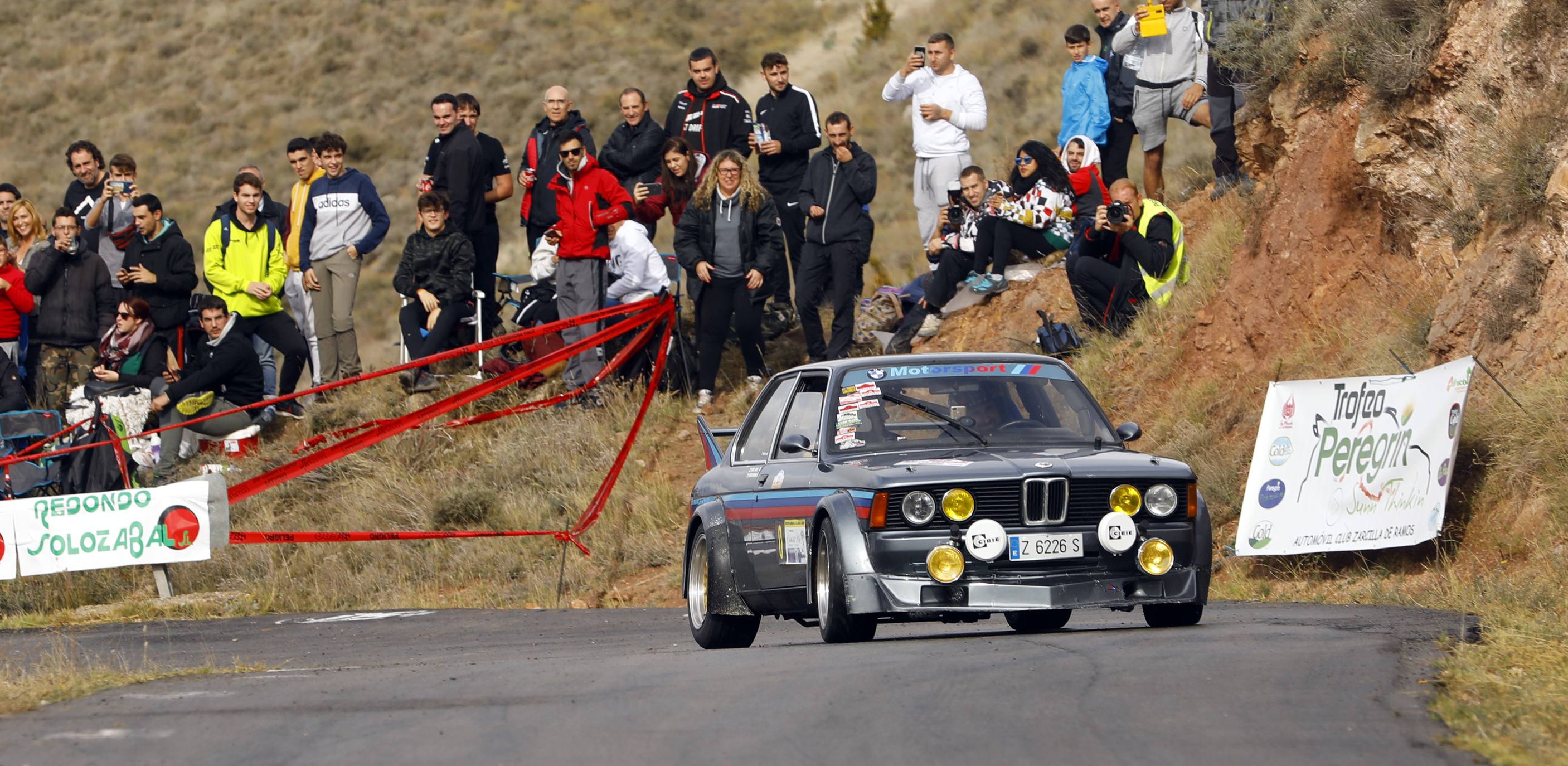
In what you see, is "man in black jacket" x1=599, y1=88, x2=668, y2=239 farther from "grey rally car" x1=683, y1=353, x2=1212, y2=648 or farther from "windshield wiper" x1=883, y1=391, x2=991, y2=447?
"windshield wiper" x1=883, y1=391, x2=991, y2=447

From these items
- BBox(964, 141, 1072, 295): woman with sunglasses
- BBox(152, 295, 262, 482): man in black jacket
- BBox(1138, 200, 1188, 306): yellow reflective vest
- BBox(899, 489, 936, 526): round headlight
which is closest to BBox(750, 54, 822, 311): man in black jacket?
BBox(964, 141, 1072, 295): woman with sunglasses

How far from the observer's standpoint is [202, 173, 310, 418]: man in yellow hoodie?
20.0 m

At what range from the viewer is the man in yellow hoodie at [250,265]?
20016 millimetres

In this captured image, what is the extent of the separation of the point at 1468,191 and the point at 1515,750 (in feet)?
32.5

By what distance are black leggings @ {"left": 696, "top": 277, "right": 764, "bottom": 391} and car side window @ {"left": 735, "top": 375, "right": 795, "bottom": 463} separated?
281 inches

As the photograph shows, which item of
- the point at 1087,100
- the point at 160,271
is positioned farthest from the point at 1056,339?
the point at 160,271

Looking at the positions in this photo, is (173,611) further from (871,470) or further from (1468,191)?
(1468,191)

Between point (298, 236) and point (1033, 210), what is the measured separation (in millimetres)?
8067

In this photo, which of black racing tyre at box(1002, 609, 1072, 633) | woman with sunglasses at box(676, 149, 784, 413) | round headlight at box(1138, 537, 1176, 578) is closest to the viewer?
round headlight at box(1138, 537, 1176, 578)

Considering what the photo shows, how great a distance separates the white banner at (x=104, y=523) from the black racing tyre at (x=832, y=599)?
346 inches

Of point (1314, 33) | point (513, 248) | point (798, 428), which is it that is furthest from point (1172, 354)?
point (513, 248)

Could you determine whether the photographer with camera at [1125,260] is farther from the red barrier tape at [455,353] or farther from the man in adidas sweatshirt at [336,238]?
the man in adidas sweatshirt at [336,238]

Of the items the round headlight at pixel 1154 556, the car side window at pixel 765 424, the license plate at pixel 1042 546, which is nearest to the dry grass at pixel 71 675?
the car side window at pixel 765 424

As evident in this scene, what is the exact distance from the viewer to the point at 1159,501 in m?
9.65
